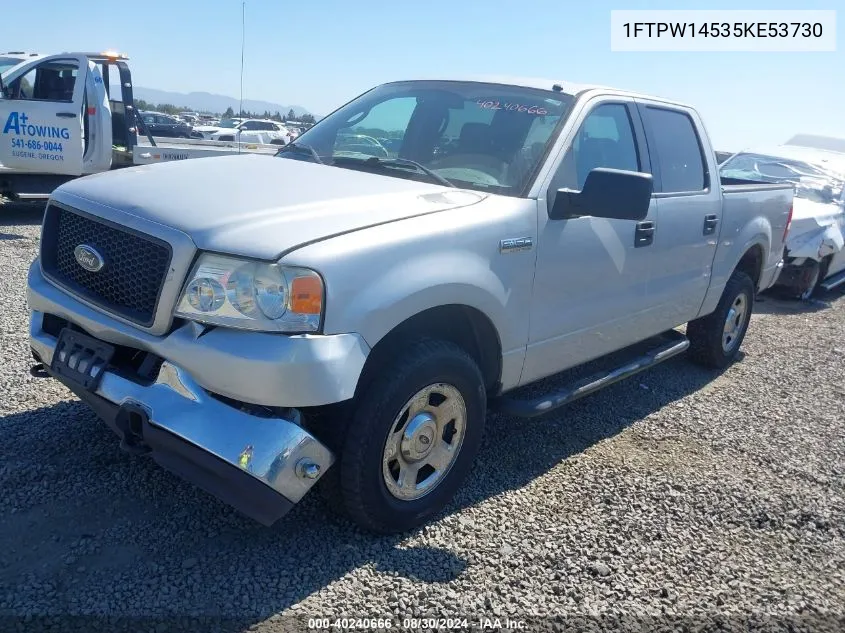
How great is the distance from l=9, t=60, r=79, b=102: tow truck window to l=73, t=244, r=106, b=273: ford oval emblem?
8362 millimetres

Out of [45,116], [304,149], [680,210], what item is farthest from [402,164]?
[45,116]

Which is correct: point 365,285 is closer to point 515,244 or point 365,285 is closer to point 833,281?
point 515,244

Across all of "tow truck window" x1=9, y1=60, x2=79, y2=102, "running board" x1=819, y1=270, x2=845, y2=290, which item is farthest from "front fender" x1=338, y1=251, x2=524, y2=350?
"tow truck window" x1=9, y1=60, x2=79, y2=102

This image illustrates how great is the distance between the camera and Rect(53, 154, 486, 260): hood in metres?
2.61

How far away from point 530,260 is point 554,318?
0.41 metres

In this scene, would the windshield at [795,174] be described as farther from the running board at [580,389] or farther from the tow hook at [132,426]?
the tow hook at [132,426]

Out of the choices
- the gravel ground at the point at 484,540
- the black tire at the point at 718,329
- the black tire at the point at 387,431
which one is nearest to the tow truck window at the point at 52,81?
the gravel ground at the point at 484,540

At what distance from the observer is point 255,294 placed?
8.32 ft

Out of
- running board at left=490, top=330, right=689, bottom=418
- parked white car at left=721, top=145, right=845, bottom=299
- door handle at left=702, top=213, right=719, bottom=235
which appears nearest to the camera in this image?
running board at left=490, top=330, right=689, bottom=418

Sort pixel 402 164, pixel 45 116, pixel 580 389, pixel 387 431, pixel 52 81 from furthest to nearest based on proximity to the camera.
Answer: pixel 52 81 → pixel 45 116 → pixel 580 389 → pixel 402 164 → pixel 387 431

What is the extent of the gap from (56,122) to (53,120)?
4 centimetres

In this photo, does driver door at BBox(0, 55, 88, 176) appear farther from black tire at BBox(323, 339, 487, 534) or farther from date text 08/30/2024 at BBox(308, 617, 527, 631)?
date text 08/30/2024 at BBox(308, 617, 527, 631)

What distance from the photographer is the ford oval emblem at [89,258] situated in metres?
2.89

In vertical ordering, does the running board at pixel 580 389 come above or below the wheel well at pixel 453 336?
below
